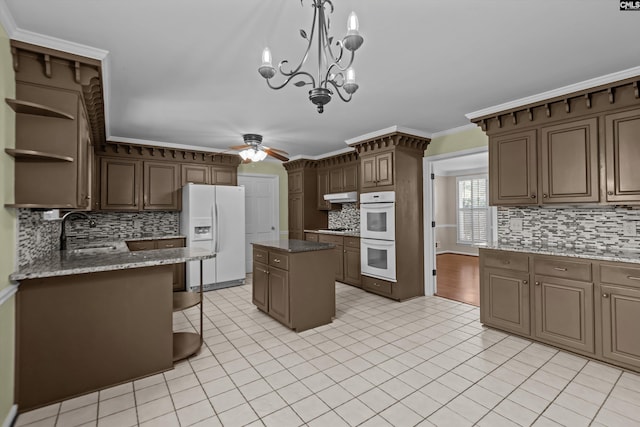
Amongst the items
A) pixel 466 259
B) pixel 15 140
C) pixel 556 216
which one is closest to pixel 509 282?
pixel 556 216

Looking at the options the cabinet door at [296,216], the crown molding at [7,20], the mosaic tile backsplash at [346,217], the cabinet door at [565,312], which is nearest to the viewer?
the crown molding at [7,20]

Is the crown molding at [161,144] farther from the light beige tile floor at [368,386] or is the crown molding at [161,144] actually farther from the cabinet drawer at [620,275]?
the cabinet drawer at [620,275]

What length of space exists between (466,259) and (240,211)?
5.93m

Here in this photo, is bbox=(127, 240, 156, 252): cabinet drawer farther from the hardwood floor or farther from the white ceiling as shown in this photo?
the hardwood floor

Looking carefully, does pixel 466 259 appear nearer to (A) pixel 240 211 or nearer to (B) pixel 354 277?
(B) pixel 354 277

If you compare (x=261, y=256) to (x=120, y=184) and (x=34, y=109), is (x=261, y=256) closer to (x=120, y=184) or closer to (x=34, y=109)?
(x=34, y=109)

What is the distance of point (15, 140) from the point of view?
2049 mm

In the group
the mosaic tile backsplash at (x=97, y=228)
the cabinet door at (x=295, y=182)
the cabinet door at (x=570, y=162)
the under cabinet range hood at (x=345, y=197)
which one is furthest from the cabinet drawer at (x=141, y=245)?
the cabinet door at (x=570, y=162)

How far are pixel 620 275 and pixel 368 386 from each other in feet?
7.37

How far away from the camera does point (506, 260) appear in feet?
10.5

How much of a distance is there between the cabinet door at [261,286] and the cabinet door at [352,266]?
5.98 feet

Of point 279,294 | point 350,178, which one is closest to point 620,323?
point 279,294

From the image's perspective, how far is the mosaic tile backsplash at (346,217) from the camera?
5879mm

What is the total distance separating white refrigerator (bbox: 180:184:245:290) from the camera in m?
4.97
